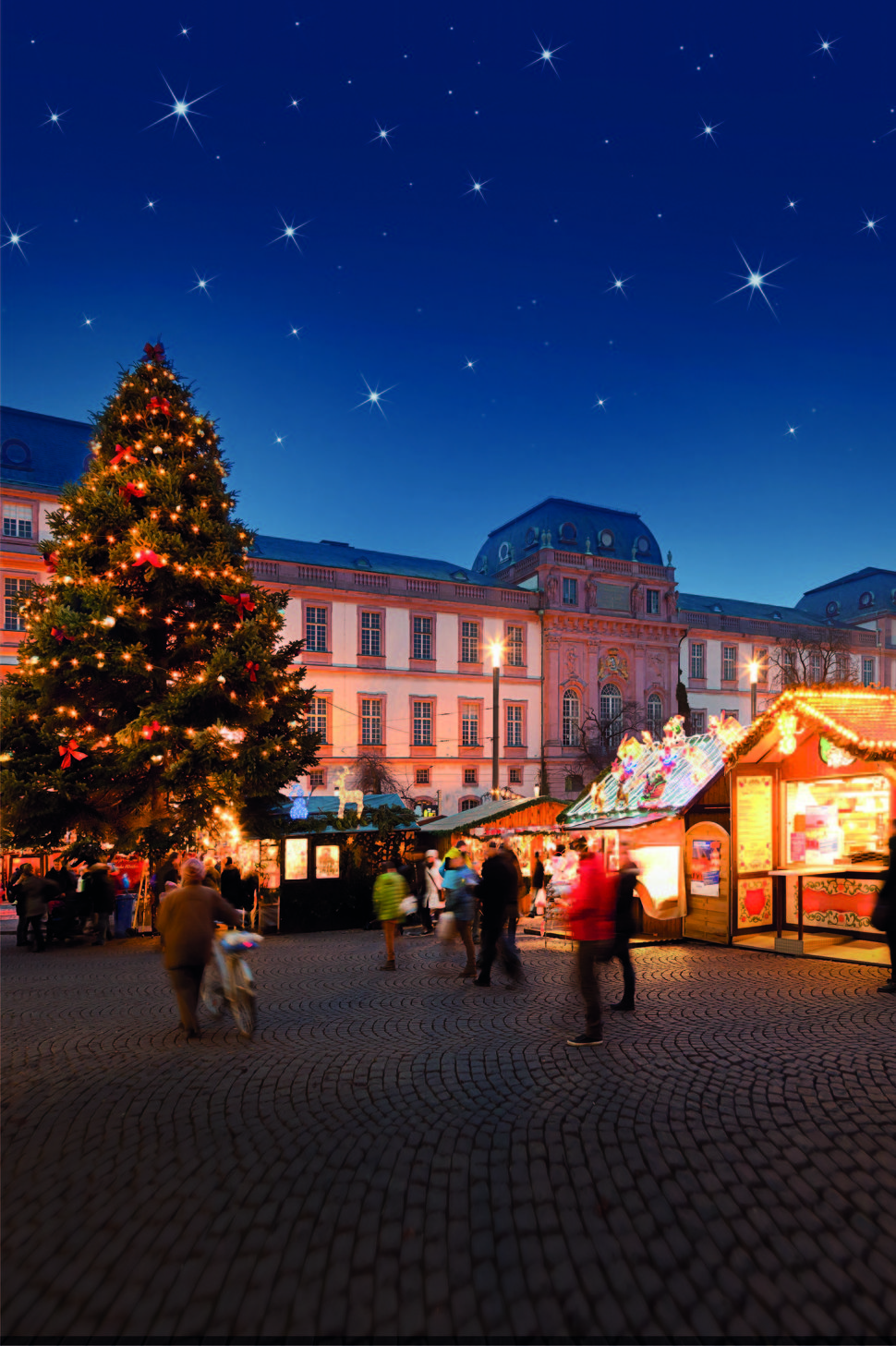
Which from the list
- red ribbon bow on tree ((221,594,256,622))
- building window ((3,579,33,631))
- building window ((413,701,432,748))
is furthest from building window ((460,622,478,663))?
red ribbon bow on tree ((221,594,256,622))

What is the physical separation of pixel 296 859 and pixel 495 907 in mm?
8007

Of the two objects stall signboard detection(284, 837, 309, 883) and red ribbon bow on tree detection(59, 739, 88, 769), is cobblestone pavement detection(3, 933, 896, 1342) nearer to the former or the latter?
red ribbon bow on tree detection(59, 739, 88, 769)

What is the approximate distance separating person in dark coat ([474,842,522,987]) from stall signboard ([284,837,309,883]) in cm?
750

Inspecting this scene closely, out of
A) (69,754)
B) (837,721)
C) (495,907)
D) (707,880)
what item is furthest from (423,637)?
(495,907)

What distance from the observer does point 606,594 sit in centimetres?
5266

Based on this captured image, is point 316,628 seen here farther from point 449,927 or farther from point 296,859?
point 449,927

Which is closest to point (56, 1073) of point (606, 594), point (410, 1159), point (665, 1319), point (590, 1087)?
point (410, 1159)

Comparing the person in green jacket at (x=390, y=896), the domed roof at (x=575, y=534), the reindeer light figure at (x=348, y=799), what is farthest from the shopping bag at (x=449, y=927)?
the domed roof at (x=575, y=534)

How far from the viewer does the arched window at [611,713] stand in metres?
49.3

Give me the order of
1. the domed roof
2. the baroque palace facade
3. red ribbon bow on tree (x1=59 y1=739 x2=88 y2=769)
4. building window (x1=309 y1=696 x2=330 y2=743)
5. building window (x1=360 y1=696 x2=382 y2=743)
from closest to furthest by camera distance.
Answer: red ribbon bow on tree (x1=59 y1=739 x2=88 y2=769) → the baroque palace facade → building window (x1=309 y1=696 x2=330 y2=743) → building window (x1=360 y1=696 x2=382 y2=743) → the domed roof

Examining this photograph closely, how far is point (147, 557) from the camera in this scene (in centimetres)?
1550

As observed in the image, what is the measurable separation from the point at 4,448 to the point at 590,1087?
40.4 m

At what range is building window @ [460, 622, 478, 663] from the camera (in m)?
47.4

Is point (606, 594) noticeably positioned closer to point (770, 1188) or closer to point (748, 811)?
point (748, 811)
